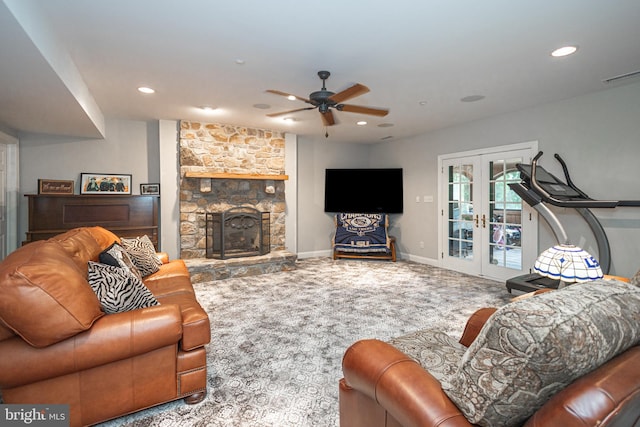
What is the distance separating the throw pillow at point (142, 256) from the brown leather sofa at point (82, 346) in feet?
4.41

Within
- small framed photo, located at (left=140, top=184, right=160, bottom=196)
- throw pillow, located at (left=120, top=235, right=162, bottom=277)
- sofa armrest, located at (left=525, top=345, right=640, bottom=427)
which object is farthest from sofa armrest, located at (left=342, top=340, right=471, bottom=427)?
small framed photo, located at (left=140, top=184, right=160, bottom=196)

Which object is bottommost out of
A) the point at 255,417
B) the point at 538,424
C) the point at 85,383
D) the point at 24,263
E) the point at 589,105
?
the point at 255,417

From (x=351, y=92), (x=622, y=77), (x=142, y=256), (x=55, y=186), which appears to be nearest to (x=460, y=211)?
(x=622, y=77)

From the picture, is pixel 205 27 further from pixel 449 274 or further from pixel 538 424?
pixel 449 274

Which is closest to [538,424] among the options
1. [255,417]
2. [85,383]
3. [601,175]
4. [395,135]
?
[255,417]

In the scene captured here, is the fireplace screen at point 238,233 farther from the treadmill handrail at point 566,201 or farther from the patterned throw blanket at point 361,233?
the treadmill handrail at point 566,201

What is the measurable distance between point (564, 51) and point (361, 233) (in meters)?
4.37

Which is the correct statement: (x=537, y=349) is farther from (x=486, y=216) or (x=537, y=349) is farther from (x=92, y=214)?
(x=92, y=214)

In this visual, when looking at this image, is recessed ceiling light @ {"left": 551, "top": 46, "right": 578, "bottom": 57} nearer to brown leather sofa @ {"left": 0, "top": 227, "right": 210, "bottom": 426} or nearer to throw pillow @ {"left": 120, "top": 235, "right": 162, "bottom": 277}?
brown leather sofa @ {"left": 0, "top": 227, "right": 210, "bottom": 426}

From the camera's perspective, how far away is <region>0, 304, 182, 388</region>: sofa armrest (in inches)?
58.6

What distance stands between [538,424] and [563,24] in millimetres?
2787

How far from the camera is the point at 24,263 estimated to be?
154 centimetres

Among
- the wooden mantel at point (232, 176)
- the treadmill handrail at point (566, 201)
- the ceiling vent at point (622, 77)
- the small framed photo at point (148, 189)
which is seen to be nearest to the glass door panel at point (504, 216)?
the treadmill handrail at point (566, 201)

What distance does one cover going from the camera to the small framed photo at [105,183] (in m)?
4.98
